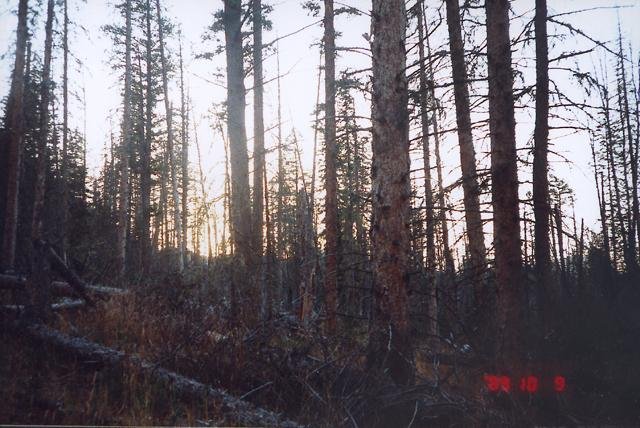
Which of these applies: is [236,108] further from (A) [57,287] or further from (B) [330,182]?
(A) [57,287]

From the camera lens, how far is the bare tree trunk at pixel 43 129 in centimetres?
1388

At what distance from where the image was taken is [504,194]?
207 inches

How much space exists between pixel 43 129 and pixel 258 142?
9.49 metres

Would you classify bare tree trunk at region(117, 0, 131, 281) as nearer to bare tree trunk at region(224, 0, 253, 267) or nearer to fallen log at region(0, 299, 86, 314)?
bare tree trunk at region(224, 0, 253, 267)

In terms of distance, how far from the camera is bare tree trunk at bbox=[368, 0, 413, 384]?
15.2 ft

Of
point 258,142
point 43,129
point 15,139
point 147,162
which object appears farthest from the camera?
point 147,162

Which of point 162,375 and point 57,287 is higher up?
point 57,287

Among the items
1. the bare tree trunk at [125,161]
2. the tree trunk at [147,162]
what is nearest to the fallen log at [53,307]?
the bare tree trunk at [125,161]

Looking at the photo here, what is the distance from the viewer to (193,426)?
3.54 m

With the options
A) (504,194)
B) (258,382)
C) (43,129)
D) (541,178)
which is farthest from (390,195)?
(43,129)

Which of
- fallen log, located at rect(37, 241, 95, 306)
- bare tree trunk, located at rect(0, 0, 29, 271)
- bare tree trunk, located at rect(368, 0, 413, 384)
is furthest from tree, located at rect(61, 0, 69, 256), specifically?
bare tree trunk, located at rect(368, 0, 413, 384)

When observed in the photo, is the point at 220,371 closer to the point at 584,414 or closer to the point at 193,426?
the point at 193,426

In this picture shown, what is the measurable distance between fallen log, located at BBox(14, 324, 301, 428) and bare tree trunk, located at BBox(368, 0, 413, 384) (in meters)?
1.45
